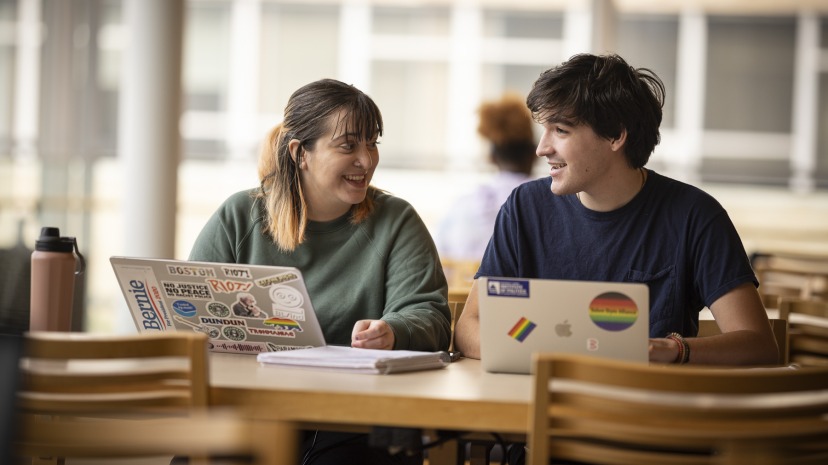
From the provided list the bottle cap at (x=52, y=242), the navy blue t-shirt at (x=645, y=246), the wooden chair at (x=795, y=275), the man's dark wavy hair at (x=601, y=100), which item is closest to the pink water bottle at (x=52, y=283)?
the bottle cap at (x=52, y=242)

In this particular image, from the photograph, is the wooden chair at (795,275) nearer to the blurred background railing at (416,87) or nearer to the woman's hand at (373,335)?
the blurred background railing at (416,87)

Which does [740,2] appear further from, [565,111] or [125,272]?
[125,272]

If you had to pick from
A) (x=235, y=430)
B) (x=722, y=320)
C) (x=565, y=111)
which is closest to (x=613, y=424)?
(x=235, y=430)

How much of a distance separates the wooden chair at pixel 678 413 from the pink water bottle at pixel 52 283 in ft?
3.17

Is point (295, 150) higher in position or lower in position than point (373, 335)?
higher

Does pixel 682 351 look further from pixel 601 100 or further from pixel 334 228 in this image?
pixel 334 228

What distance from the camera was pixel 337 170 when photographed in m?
2.33

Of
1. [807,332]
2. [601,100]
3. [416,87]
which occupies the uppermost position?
[416,87]

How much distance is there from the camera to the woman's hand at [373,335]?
2.04 m

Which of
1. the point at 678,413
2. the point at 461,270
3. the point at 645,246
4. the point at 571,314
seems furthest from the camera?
the point at 461,270

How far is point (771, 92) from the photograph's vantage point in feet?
19.8

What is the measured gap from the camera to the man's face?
2.25m

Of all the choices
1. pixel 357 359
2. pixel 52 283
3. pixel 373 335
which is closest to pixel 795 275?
pixel 373 335

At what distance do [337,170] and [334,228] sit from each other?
0.13 meters
